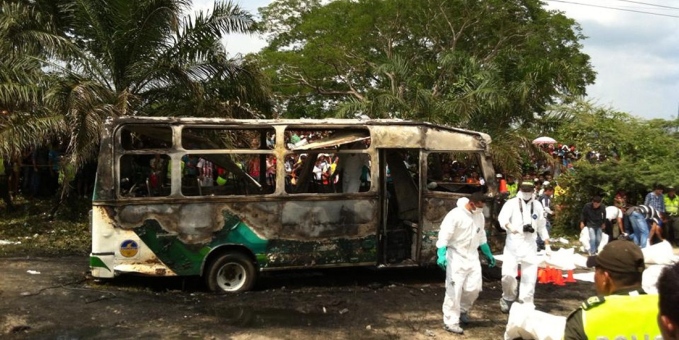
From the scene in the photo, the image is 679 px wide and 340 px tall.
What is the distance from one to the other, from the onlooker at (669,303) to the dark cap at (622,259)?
0.76 m

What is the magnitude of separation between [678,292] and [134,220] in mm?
7355

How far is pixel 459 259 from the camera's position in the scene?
7324mm

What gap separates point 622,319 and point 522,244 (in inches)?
225

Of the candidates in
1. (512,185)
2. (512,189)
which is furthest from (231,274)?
(512,185)

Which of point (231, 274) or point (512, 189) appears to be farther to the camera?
point (512, 189)

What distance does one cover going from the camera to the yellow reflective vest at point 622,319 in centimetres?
254

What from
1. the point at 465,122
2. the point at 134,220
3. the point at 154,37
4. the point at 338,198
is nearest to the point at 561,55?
the point at 465,122

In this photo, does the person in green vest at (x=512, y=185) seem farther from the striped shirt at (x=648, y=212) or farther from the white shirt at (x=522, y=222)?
the white shirt at (x=522, y=222)

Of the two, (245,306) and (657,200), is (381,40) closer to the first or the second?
(657,200)

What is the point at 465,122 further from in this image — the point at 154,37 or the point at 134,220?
the point at 134,220

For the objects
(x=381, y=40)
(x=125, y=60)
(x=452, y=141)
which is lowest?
(x=452, y=141)

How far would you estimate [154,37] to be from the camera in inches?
530

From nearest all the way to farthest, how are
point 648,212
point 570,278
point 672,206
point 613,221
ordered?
point 570,278
point 648,212
point 613,221
point 672,206

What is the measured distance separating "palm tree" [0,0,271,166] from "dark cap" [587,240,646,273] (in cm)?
1098
